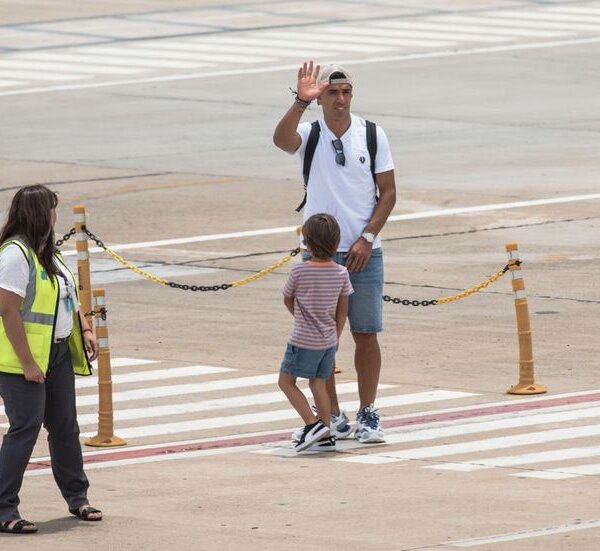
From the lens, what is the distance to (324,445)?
12844 mm

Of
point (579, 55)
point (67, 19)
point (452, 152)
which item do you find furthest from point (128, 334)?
point (67, 19)

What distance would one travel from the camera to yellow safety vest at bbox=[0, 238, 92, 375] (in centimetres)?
1080

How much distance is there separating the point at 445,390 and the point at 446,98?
2112 centimetres

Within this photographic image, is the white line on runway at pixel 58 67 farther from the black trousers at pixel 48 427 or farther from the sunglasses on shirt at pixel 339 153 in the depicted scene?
the black trousers at pixel 48 427

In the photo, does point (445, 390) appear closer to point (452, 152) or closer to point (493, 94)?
point (452, 152)

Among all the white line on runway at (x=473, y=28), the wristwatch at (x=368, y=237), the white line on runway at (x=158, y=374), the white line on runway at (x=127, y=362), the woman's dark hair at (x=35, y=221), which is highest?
the woman's dark hair at (x=35, y=221)

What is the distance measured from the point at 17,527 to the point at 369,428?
3058mm

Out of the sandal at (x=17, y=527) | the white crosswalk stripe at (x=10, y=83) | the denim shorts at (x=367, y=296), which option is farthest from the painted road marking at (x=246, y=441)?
the white crosswalk stripe at (x=10, y=83)

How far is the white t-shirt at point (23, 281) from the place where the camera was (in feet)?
35.2

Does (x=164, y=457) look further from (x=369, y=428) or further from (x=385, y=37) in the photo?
(x=385, y=37)

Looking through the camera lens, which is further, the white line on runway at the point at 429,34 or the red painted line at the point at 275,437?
the white line on runway at the point at 429,34

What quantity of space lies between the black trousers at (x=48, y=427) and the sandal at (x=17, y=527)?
1.4 inches

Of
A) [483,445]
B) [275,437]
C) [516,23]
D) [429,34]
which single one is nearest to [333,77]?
[275,437]

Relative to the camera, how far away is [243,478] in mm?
11969
